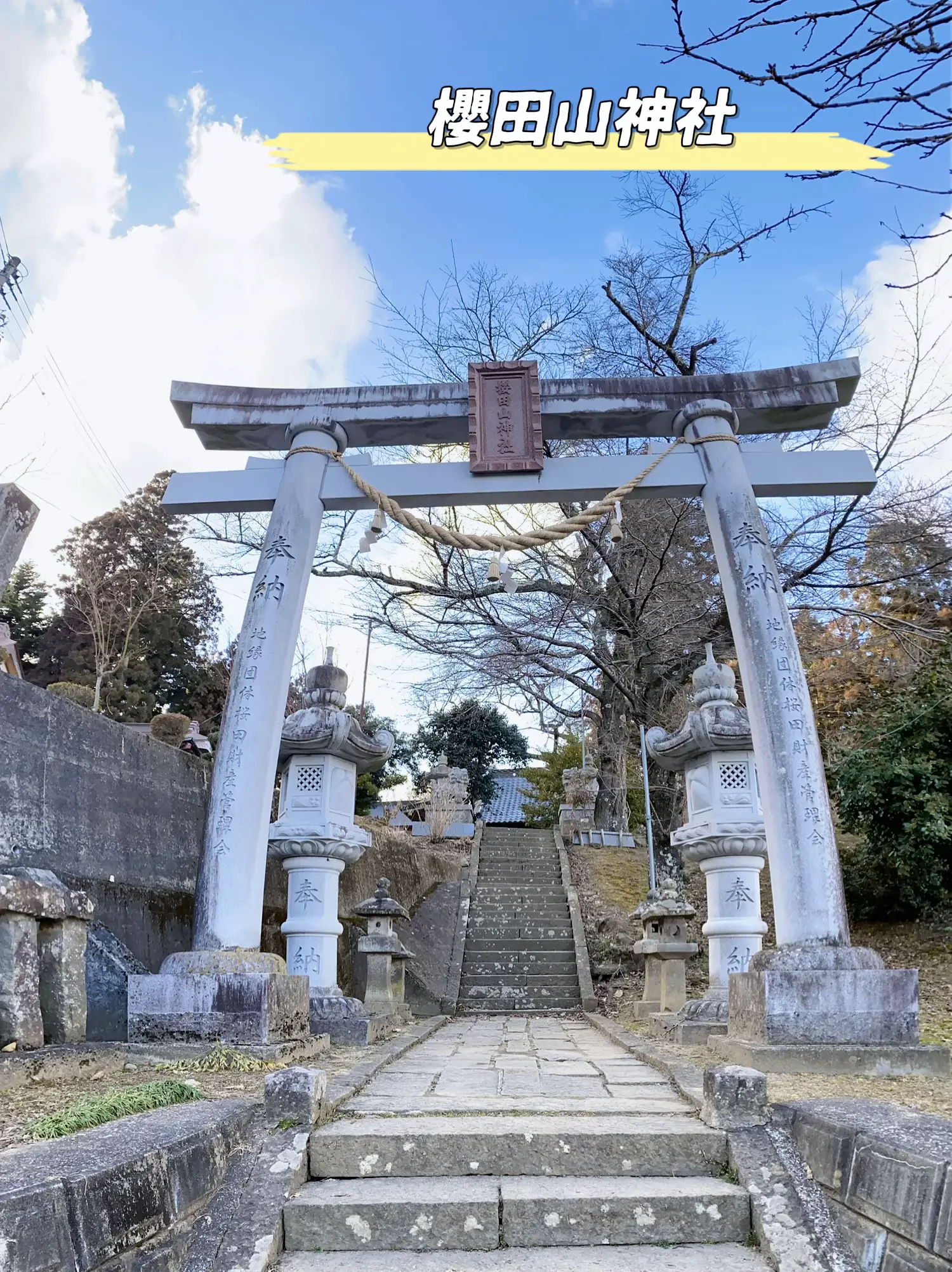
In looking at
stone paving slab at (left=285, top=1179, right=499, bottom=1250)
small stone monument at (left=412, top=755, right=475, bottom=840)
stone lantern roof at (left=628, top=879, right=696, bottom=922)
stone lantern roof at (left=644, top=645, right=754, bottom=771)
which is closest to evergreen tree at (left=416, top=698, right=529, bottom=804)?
small stone monument at (left=412, top=755, right=475, bottom=840)

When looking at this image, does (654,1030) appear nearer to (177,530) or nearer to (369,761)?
(369,761)

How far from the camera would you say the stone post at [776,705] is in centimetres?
501

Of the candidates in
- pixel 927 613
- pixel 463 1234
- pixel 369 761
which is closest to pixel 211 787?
pixel 369 761

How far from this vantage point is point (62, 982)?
4.09m

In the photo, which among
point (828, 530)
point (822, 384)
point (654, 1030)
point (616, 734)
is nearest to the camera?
point (822, 384)

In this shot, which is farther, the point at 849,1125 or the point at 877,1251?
the point at 849,1125

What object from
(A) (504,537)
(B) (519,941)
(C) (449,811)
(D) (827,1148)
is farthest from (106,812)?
(C) (449,811)

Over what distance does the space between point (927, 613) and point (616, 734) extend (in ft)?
18.3

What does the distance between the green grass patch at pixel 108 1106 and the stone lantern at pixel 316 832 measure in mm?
3338

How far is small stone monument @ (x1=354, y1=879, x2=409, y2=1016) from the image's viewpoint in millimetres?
8125

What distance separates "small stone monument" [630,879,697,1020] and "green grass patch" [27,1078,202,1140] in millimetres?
5855

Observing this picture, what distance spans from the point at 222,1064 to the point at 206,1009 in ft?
1.24

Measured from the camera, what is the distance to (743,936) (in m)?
6.84

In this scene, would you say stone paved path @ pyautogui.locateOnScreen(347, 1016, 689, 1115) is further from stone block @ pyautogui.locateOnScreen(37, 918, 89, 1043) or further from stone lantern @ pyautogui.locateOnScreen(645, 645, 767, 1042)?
stone block @ pyautogui.locateOnScreen(37, 918, 89, 1043)
